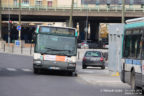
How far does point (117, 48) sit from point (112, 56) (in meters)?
0.58

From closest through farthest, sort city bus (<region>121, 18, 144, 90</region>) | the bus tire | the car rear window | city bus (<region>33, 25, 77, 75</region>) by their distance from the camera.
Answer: city bus (<region>121, 18, 144, 90</region>) → the bus tire → city bus (<region>33, 25, 77, 75</region>) → the car rear window

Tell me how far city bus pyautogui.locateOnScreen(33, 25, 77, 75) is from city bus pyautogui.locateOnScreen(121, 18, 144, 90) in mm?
6615

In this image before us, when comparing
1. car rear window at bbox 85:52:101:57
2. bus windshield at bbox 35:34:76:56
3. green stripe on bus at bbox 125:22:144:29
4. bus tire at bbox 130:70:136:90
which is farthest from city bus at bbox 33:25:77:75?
car rear window at bbox 85:52:101:57

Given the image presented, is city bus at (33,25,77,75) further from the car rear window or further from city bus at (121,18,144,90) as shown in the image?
the car rear window

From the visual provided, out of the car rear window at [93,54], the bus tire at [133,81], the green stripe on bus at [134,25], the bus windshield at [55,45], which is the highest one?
the green stripe on bus at [134,25]

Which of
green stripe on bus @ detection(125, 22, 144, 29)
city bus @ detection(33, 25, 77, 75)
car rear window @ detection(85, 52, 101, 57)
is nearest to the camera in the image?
green stripe on bus @ detection(125, 22, 144, 29)

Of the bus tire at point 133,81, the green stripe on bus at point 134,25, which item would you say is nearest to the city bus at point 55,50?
the green stripe on bus at point 134,25

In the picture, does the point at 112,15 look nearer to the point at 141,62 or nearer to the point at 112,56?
the point at 112,56

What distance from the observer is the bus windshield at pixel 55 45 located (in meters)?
24.9

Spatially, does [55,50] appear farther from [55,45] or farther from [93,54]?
[93,54]

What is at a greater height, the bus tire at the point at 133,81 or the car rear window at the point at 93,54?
the bus tire at the point at 133,81

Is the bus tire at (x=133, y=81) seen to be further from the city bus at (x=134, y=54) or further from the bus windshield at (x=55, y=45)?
the bus windshield at (x=55, y=45)

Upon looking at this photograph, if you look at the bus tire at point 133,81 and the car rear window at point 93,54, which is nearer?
the bus tire at point 133,81

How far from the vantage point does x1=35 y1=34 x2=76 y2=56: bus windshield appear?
2492cm
